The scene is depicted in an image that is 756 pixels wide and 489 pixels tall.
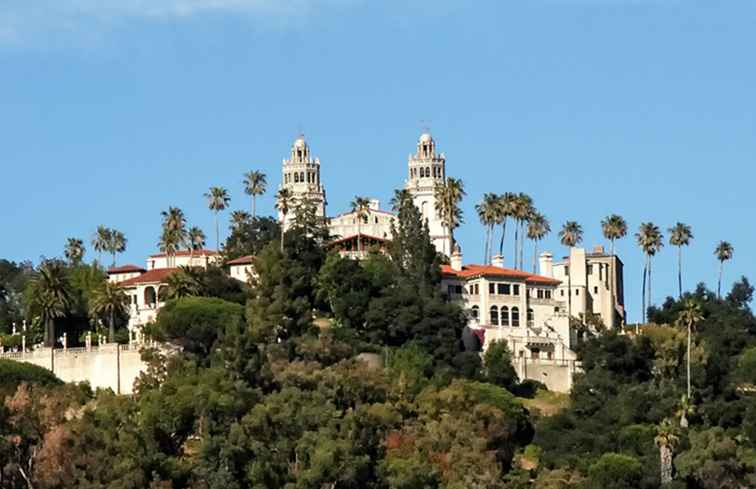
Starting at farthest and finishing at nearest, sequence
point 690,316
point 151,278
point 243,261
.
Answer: point 243,261 → point 151,278 → point 690,316

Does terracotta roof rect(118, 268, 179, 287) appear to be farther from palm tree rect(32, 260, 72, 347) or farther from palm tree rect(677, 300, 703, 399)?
palm tree rect(677, 300, 703, 399)

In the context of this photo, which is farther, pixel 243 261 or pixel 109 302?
pixel 243 261

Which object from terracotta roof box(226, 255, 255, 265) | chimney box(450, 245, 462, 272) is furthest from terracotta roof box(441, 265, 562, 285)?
terracotta roof box(226, 255, 255, 265)

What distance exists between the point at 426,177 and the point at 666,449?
5617cm

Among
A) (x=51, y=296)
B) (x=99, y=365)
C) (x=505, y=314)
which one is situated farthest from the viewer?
(x=505, y=314)

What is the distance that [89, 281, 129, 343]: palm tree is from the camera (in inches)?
5723

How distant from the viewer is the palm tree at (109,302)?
145 m

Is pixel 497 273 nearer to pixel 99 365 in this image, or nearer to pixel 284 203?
pixel 284 203

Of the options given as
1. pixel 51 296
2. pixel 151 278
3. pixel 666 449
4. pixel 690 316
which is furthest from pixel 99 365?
pixel 690 316

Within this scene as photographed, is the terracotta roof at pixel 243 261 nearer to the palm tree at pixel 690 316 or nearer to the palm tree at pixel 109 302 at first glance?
the palm tree at pixel 109 302

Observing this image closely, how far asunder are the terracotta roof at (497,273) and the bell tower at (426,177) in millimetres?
18320

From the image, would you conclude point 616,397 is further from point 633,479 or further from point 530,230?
point 530,230

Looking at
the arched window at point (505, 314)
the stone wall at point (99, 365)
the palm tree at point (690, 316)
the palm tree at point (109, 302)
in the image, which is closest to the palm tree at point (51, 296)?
the palm tree at point (109, 302)

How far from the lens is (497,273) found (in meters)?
148
